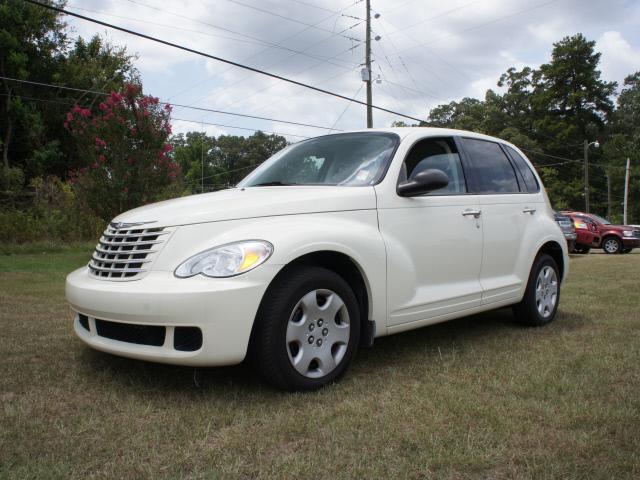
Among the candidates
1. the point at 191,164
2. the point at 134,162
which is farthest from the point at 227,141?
the point at 134,162

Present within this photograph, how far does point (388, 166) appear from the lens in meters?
3.88

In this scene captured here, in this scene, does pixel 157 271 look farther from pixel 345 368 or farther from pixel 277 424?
pixel 345 368

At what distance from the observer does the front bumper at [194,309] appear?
2873mm

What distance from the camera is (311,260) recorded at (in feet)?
11.3

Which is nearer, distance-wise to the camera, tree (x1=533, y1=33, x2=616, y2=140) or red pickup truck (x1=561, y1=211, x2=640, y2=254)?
red pickup truck (x1=561, y1=211, x2=640, y2=254)

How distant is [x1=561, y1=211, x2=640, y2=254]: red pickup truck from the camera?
19.9m

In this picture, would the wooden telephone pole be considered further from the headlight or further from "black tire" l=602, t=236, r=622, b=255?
the headlight

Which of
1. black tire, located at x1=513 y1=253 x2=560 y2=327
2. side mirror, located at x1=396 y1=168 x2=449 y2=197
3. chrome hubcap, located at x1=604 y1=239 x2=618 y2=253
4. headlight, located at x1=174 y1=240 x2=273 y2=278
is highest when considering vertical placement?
side mirror, located at x1=396 y1=168 x2=449 y2=197

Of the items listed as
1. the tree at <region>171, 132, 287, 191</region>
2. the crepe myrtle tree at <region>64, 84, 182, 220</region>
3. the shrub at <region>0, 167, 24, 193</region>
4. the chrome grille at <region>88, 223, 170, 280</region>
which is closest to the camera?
the chrome grille at <region>88, 223, 170, 280</region>

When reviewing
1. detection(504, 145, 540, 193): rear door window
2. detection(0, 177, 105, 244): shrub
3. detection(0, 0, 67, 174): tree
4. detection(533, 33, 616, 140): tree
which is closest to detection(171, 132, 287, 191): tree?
detection(533, 33, 616, 140): tree

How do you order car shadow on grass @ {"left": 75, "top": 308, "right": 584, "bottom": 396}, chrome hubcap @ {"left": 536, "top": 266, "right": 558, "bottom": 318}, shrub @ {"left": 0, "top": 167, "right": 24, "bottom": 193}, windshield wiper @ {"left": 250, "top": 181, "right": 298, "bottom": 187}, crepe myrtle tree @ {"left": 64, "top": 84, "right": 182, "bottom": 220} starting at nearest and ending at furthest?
car shadow on grass @ {"left": 75, "top": 308, "right": 584, "bottom": 396}
windshield wiper @ {"left": 250, "top": 181, "right": 298, "bottom": 187}
chrome hubcap @ {"left": 536, "top": 266, "right": 558, "bottom": 318}
crepe myrtle tree @ {"left": 64, "top": 84, "right": 182, "bottom": 220}
shrub @ {"left": 0, "top": 167, "right": 24, "bottom": 193}

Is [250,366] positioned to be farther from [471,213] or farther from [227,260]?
[471,213]

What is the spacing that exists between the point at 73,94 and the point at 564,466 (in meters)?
29.4

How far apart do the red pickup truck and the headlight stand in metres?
19.5
